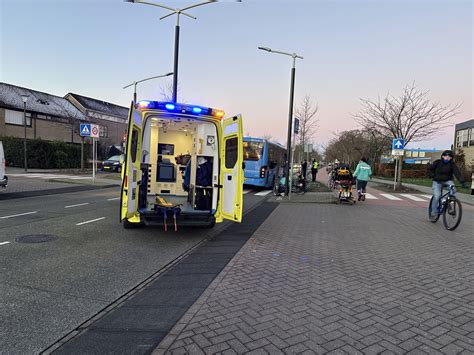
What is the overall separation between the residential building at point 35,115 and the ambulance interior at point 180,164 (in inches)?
1001

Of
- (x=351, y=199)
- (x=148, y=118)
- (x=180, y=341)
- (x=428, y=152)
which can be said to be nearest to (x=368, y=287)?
(x=180, y=341)

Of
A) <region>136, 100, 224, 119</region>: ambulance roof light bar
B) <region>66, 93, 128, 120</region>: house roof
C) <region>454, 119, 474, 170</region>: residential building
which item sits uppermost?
<region>66, 93, 128, 120</region>: house roof

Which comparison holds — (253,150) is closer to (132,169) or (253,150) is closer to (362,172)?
(362,172)

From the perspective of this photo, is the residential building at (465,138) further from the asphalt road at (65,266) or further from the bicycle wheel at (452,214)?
the asphalt road at (65,266)

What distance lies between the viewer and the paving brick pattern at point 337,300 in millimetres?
2945

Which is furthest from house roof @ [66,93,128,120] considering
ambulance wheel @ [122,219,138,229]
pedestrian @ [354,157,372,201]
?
ambulance wheel @ [122,219,138,229]

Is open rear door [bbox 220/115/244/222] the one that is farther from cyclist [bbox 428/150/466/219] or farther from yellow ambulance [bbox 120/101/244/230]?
cyclist [bbox 428/150/466/219]

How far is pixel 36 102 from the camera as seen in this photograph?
4097cm

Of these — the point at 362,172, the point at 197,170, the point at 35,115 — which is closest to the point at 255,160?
the point at 362,172

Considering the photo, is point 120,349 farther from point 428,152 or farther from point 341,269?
point 428,152

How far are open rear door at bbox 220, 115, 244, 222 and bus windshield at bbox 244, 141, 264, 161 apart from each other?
11.5 metres

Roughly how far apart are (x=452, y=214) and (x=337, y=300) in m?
6.00

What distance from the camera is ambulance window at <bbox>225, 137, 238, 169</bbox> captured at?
694cm

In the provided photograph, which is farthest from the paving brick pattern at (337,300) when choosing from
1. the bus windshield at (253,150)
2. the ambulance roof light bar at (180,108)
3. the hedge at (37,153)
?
the hedge at (37,153)
